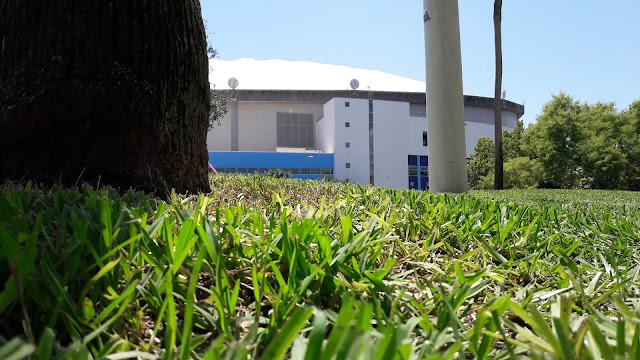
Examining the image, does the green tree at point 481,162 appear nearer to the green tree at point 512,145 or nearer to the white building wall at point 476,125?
the green tree at point 512,145

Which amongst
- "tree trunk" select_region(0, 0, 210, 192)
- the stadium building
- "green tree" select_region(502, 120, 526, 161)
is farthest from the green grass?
the stadium building

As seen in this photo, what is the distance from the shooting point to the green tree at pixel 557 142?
98.3 ft

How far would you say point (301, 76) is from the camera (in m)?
68.9

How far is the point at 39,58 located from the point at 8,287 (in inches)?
93.2

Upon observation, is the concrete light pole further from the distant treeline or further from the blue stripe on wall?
the blue stripe on wall

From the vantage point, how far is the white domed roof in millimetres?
64625

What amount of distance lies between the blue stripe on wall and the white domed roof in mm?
16538

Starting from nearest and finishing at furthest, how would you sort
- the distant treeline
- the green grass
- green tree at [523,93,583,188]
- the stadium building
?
the green grass → the distant treeline → green tree at [523,93,583,188] → the stadium building

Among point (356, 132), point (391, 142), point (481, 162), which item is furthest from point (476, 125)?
point (481, 162)

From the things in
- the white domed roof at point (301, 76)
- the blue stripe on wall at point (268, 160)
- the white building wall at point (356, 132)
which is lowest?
the blue stripe on wall at point (268, 160)

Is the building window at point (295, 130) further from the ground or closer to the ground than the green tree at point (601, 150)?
further from the ground

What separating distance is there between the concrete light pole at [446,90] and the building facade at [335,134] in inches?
1538

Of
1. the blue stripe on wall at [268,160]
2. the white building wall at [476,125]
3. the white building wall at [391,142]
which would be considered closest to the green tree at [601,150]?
the white building wall at [391,142]

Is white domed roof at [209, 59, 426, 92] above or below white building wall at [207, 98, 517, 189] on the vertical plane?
above
